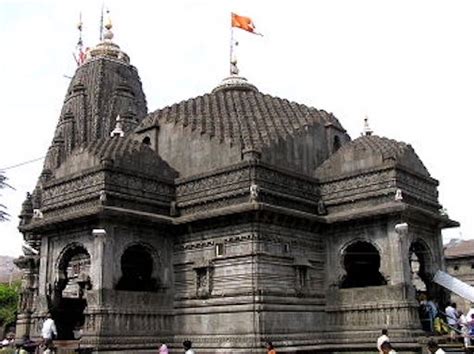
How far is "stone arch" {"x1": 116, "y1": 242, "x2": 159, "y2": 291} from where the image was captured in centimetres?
2242

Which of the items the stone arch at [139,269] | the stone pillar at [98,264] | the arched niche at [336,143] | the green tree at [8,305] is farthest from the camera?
the green tree at [8,305]

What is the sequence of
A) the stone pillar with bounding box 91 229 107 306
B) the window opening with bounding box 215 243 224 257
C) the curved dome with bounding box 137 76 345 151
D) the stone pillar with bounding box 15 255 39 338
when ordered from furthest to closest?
the stone pillar with bounding box 15 255 39 338, the curved dome with bounding box 137 76 345 151, the window opening with bounding box 215 243 224 257, the stone pillar with bounding box 91 229 107 306

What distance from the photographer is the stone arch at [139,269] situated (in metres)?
22.4

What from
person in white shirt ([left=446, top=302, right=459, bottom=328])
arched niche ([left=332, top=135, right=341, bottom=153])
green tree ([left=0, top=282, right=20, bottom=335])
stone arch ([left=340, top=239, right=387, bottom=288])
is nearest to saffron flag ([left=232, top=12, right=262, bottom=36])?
arched niche ([left=332, top=135, right=341, bottom=153])

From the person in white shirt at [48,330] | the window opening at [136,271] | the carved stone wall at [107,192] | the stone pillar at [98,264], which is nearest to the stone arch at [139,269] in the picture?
the window opening at [136,271]

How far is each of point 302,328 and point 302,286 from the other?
Result: 144 cm

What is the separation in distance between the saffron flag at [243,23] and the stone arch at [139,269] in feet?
43.5

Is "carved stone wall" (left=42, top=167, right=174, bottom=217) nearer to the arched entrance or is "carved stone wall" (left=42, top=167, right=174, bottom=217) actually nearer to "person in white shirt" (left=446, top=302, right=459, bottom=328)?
the arched entrance

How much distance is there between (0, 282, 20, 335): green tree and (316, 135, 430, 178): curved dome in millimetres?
47770

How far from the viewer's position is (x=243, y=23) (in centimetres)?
3145

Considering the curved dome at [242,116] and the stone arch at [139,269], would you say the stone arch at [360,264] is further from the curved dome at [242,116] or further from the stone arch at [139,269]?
the stone arch at [139,269]

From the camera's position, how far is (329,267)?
23062 millimetres

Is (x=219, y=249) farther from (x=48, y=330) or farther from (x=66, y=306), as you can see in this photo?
(x=66, y=306)

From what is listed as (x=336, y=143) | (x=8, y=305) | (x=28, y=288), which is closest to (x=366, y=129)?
(x=336, y=143)
